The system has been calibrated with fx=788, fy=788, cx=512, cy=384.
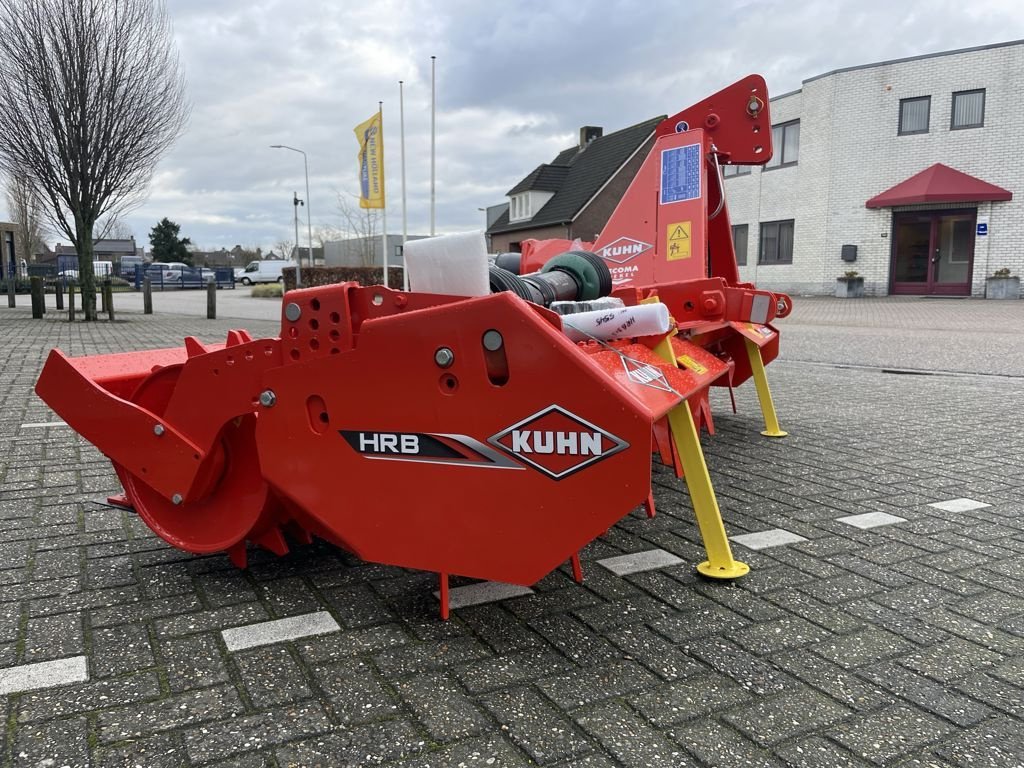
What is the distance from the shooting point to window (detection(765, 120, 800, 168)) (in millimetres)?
27375

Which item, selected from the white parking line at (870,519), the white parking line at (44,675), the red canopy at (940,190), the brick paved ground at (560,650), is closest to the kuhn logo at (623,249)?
the brick paved ground at (560,650)

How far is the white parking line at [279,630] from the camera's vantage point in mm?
2486

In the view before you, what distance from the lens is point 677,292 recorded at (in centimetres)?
442

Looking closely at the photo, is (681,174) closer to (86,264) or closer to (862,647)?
(862,647)

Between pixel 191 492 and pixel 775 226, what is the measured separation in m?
28.2

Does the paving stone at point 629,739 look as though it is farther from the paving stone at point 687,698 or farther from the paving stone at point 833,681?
the paving stone at point 833,681

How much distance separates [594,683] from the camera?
2.26 m

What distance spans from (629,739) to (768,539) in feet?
5.73

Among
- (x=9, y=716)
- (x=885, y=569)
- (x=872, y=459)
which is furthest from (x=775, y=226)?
(x=9, y=716)

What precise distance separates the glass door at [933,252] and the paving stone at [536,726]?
2646 cm

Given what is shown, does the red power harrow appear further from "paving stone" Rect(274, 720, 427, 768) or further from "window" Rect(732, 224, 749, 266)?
"window" Rect(732, 224, 749, 266)

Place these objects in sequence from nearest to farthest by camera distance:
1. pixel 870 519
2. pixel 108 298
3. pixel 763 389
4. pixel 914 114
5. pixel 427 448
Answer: pixel 427 448, pixel 870 519, pixel 763 389, pixel 108 298, pixel 914 114

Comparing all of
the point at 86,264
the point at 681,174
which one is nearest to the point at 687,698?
the point at 681,174

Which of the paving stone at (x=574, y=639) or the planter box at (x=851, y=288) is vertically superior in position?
the planter box at (x=851, y=288)
